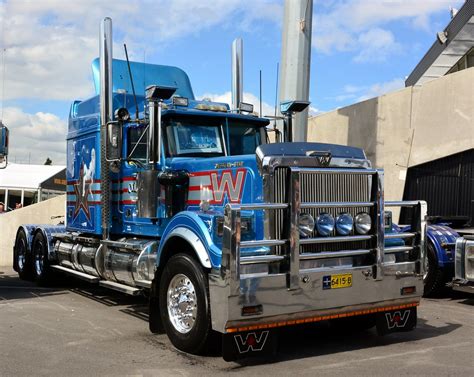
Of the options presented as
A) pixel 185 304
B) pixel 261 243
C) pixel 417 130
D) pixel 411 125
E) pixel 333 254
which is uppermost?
pixel 411 125

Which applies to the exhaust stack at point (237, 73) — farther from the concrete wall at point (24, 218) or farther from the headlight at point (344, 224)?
the concrete wall at point (24, 218)

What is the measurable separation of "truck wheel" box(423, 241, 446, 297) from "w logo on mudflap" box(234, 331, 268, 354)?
492cm

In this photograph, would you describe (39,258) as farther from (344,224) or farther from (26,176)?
(26,176)

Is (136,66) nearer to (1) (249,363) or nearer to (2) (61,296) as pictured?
(2) (61,296)

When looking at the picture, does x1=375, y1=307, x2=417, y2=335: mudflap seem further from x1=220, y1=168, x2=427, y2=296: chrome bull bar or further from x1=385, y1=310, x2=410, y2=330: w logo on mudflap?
x1=220, y1=168, x2=427, y2=296: chrome bull bar

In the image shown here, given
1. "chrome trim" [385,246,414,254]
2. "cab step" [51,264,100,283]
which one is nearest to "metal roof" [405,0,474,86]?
"chrome trim" [385,246,414,254]

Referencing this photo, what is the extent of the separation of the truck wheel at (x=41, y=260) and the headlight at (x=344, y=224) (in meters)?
6.82

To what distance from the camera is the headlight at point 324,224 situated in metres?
5.80

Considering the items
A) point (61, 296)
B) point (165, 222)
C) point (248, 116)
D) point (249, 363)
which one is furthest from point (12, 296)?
point (249, 363)

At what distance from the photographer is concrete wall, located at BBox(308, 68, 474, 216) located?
13.5 meters

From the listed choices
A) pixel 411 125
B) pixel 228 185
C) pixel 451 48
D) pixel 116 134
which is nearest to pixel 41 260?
pixel 116 134

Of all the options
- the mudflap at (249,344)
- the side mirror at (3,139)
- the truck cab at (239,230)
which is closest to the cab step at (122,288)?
the truck cab at (239,230)

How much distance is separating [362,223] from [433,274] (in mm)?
4151

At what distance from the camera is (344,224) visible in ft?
19.5
